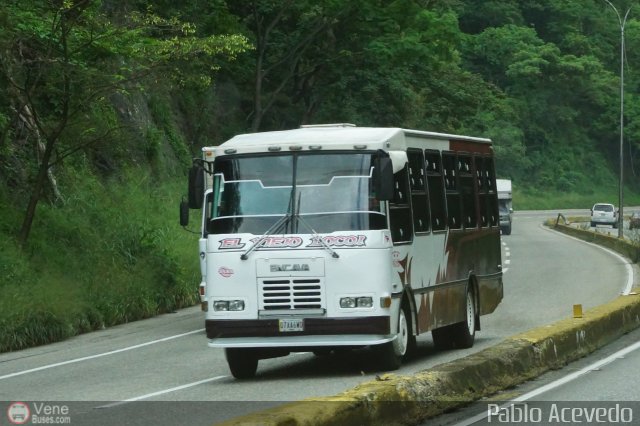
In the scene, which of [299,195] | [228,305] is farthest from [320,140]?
[228,305]

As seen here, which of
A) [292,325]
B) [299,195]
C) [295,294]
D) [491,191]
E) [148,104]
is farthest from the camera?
[148,104]

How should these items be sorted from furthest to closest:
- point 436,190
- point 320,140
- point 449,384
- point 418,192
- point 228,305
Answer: point 436,190, point 418,192, point 320,140, point 228,305, point 449,384

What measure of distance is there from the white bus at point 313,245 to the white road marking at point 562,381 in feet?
6.57

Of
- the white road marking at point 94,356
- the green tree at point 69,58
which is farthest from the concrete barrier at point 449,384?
the green tree at point 69,58

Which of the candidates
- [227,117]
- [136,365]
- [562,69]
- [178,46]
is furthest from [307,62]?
[562,69]

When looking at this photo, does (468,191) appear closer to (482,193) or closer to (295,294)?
(482,193)

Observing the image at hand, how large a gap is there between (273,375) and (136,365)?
2.71 meters

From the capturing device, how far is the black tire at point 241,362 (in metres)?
15.5

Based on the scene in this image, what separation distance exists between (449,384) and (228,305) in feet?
12.9

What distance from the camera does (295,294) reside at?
1484 centimetres

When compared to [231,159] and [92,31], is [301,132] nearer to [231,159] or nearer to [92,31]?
[231,159]

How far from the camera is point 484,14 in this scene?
362ft

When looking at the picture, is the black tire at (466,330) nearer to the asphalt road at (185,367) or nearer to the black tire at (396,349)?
the asphalt road at (185,367)

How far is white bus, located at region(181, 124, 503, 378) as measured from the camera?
1480 cm
